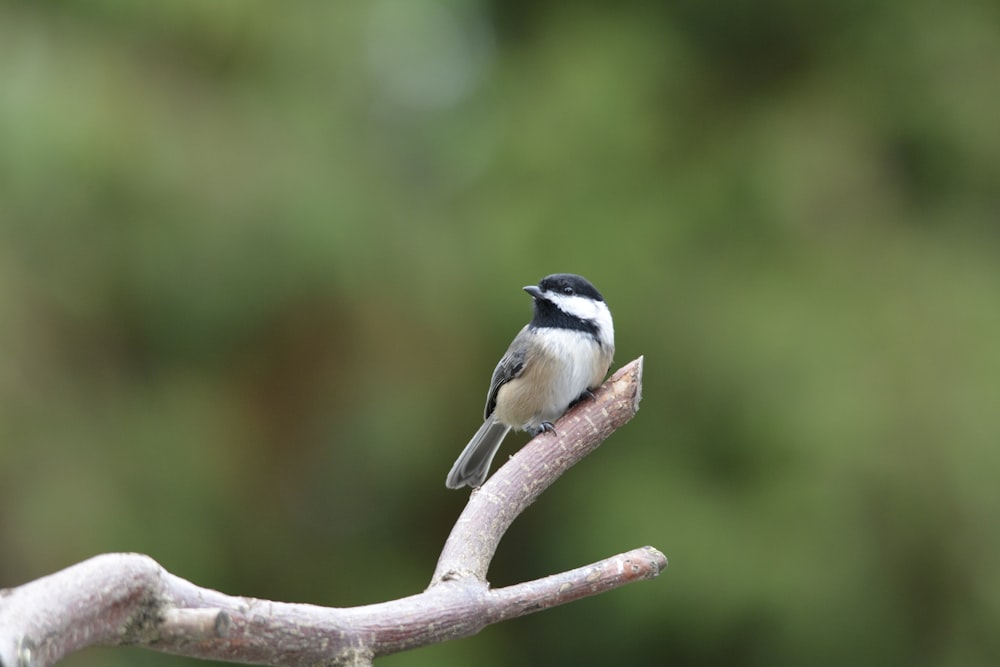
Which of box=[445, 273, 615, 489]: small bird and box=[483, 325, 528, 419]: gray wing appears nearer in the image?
box=[445, 273, 615, 489]: small bird

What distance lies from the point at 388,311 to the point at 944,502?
7.83ft

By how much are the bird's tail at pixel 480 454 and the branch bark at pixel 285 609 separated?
132cm

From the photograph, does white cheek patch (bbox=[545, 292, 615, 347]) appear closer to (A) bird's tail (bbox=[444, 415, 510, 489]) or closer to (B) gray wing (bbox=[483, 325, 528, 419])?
(B) gray wing (bbox=[483, 325, 528, 419])


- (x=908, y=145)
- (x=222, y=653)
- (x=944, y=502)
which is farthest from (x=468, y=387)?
(x=222, y=653)

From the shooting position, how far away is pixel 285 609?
139cm

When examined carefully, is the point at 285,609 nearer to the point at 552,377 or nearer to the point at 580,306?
the point at 552,377

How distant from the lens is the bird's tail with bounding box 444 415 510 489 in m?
3.18

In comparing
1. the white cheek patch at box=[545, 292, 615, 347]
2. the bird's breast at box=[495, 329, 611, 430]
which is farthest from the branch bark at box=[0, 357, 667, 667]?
the white cheek patch at box=[545, 292, 615, 347]

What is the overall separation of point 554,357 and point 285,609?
1.60 meters

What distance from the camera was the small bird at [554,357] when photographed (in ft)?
9.46

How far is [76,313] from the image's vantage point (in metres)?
4.20

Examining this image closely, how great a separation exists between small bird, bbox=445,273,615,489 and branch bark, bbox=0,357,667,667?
1.02 meters

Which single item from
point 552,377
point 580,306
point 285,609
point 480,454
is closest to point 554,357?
point 552,377

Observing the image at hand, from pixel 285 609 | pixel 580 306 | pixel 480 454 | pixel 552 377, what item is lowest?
pixel 480 454
